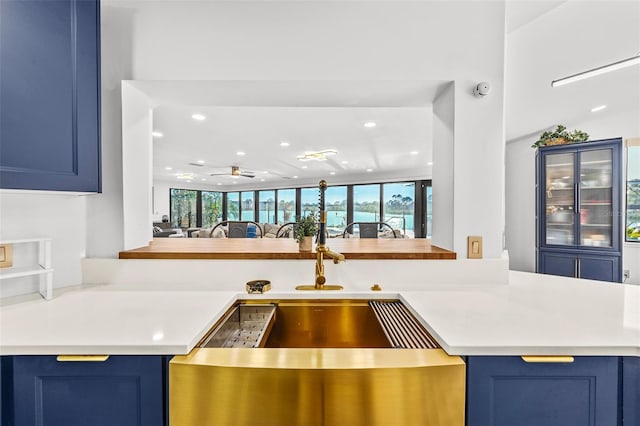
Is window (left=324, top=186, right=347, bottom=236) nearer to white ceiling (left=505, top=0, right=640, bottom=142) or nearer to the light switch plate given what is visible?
white ceiling (left=505, top=0, right=640, bottom=142)

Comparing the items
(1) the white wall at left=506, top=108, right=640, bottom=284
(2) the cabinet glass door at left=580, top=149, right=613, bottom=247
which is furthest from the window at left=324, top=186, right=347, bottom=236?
(2) the cabinet glass door at left=580, top=149, right=613, bottom=247

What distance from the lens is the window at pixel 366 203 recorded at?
27.9 ft

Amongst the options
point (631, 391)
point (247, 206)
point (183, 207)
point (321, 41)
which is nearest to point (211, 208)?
point (183, 207)

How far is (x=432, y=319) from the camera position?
0.96 metres

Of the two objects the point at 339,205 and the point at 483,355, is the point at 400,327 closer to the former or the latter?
the point at 483,355

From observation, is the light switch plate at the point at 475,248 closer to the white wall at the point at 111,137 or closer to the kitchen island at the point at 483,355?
the kitchen island at the point at 483,355

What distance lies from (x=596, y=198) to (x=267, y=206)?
9.51 m

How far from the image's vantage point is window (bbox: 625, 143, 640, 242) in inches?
149

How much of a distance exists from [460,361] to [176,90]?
5.56 feet

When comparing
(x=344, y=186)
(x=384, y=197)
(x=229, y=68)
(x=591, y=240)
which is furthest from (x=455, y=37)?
(x=344, y=186)

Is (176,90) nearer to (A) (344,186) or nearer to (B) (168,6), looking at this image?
(B) (168,6)

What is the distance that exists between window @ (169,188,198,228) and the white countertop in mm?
10722

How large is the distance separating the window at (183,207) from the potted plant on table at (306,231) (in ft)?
35.6

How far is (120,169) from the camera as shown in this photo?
4.57 feet
